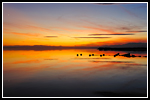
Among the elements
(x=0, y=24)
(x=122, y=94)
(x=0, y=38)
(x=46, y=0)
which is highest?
(x=46, y=0)

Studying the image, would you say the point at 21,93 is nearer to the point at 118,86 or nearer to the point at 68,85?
the point at 68,85

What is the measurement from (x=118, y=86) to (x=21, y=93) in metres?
7.34

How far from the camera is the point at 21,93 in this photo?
34.1ft

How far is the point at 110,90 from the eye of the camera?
11094 millimetres

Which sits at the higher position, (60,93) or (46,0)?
(46,0)

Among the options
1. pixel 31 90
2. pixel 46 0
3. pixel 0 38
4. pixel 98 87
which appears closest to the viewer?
pixel 46 0

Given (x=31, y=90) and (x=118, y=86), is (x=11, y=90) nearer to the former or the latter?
(x=31, y=90)

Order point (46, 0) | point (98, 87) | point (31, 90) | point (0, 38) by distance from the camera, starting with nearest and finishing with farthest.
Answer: point (46, 0) < point (0, 38) < point (31, 90) < point (98, 87)

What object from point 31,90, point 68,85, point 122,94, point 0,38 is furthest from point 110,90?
point 0,38

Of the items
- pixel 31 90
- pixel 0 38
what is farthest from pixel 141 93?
pixel 0 38

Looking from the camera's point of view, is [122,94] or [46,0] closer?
[46,0]

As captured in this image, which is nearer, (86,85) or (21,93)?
(21,93)

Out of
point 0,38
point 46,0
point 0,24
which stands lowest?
point 0,38

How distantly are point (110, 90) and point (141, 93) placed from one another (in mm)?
2114
